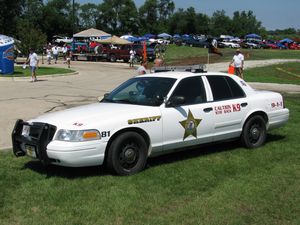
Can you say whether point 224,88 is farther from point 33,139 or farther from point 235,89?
point 33,139

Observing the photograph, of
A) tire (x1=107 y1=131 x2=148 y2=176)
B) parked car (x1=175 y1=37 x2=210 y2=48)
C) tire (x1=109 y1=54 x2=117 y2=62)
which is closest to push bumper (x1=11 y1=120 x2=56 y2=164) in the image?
tire (x1=107 y1=131 x2=148 y2=176)

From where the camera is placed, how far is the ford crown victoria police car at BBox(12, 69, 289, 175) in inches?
247

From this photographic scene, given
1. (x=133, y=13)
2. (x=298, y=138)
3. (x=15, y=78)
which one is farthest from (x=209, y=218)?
(x=133, y=13)

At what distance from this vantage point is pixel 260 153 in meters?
8.04

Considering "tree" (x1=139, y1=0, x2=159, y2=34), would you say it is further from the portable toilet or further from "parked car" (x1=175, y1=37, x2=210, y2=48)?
the portable toilet

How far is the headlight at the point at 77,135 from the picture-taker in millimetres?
6223

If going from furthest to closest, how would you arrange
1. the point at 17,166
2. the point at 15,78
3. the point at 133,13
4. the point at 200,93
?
1. the point at 133,13
2. the point at 15,78
3. the point at 200,93
4. the point at 17,166

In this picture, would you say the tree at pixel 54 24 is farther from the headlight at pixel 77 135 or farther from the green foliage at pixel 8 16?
the headlight at pixel 77 135

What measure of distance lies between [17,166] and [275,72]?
2514 centimetres

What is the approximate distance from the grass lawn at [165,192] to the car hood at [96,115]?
76 cm

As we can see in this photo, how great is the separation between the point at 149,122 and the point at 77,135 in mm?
1126

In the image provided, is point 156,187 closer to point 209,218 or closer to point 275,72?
point 209,218

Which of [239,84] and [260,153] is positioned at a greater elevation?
[239,84]

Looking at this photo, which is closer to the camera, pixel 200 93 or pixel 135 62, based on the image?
pixel 200 93
